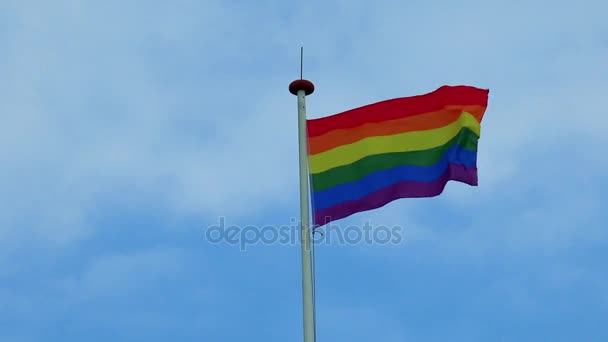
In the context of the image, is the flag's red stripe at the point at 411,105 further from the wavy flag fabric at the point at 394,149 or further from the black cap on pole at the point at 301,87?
the black cap on pole at the point at 301,87

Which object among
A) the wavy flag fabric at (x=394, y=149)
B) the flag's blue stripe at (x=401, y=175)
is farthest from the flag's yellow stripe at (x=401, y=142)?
the flag's blue stripe at (x=401, y=175)

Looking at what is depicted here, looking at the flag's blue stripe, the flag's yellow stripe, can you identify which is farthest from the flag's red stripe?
the flag's blue stripe

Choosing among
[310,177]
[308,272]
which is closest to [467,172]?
[310,177]

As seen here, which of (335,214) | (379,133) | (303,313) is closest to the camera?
(303,313)

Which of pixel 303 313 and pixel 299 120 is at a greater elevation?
pixel 299 120

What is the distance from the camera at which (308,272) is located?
1150 centimetres

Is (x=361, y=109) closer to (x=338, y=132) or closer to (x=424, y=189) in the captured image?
(x=338, y=132)

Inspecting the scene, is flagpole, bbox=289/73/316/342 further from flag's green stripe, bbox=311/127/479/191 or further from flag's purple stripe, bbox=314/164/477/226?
flag's purple stripe, bbox=314/164/477/226

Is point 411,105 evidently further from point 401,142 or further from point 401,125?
point 401,142

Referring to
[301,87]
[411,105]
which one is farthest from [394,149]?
[301,87]

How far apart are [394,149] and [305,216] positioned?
7.59 feet

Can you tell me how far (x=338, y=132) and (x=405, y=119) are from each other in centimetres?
116

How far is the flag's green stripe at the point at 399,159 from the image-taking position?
13.2 m

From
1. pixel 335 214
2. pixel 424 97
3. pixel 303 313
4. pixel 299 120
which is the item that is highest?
pixel 424 97
